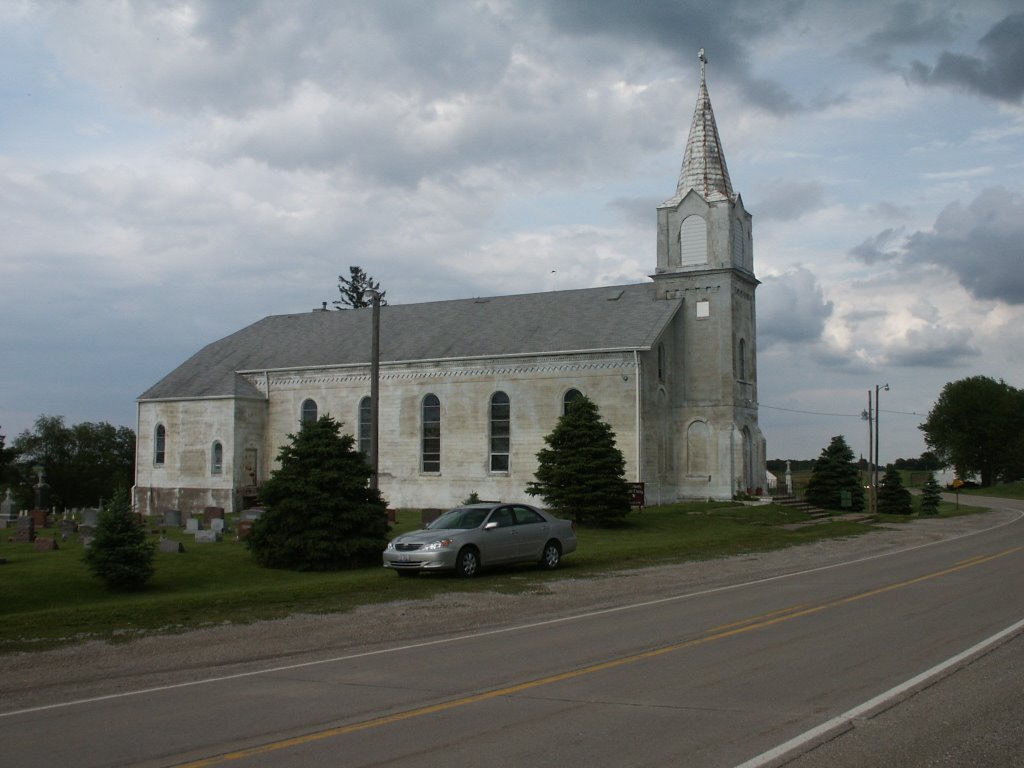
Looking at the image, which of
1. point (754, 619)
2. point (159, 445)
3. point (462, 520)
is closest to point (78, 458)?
point (159, 445)

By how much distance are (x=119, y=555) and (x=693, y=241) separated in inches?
1277

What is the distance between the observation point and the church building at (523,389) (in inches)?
1746

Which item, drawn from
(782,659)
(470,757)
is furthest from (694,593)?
(470,757)

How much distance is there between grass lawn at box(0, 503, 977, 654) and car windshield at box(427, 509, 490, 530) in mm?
1067

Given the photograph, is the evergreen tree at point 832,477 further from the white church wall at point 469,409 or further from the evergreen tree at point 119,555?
the evergreen tree at point 119,555

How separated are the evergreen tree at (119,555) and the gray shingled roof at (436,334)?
2591 cm

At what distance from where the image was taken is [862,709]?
8.49 meters

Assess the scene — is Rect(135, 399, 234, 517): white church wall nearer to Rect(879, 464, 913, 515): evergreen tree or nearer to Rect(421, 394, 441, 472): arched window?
Rect(421, 394, 441, 472): arched window

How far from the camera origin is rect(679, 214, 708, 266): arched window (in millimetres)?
46094

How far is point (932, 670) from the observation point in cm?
1014

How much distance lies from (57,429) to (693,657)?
269 ft

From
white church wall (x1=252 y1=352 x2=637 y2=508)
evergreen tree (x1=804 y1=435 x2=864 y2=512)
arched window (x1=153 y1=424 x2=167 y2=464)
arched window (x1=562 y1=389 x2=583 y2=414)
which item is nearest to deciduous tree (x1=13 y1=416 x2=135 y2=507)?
arched window (x1=153 y1=424 x2=167 y2=464)

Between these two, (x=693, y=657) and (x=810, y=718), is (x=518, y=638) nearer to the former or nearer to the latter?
(x=693, y=657)

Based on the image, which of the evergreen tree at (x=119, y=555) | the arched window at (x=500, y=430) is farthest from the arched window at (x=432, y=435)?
the evergreen tree at (x=119, y=555)
